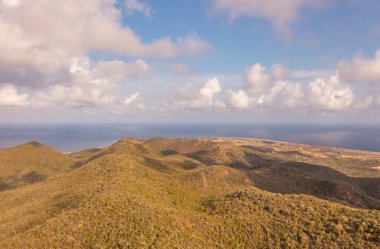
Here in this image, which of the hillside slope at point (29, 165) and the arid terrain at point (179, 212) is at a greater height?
the arid terrain at point (179, 212)

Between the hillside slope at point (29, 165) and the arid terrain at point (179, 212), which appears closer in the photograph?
the arid terrain at point (179, 212)

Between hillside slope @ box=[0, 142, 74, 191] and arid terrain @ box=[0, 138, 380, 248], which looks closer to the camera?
arid terrain @ box=[0, 138, 380, 248]

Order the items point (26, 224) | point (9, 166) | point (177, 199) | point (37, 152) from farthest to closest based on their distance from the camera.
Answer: point (37, 152) < point (9, 166) < point (177, 199) < point (26, 224)

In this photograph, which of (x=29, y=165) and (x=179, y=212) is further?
(x=29, y=165)

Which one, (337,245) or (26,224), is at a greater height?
(337,245)

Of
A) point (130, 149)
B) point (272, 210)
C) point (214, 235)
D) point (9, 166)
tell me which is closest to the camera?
point (214, 235)

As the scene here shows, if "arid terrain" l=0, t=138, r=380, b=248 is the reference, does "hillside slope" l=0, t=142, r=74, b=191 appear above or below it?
below

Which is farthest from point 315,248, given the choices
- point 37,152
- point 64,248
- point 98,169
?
point 37,152

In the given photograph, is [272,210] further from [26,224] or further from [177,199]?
[26,224]

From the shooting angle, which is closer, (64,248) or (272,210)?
(64,248)

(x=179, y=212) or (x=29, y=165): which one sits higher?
(x=179, y=212)
